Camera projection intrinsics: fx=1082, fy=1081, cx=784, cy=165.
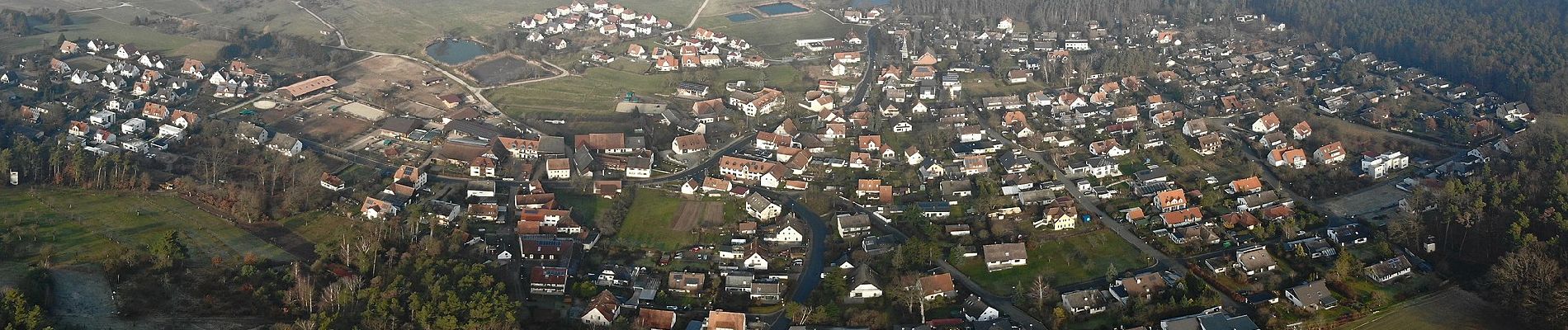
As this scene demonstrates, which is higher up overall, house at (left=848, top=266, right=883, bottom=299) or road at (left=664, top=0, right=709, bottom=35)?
road at (left=664, top=0, right=709, bottom=35)

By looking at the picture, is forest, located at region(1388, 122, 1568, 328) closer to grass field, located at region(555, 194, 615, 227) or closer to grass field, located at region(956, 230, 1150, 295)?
grass field, located at region(956, 230, 1150, 295)

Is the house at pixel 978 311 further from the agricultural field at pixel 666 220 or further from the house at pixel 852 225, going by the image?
the agricultural field at pixel 666 220

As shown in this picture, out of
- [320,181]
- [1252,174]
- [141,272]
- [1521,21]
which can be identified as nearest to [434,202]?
[320,181]

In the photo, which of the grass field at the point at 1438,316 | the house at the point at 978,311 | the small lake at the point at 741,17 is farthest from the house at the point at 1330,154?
the small lake at the point at 741,17

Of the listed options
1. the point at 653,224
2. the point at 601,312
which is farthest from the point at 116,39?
the point at 601,312

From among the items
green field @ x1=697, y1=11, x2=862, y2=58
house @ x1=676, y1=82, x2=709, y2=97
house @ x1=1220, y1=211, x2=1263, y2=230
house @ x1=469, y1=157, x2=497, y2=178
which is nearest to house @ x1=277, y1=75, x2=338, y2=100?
house @ x1=469, y1=157, x2=497, y2=178
